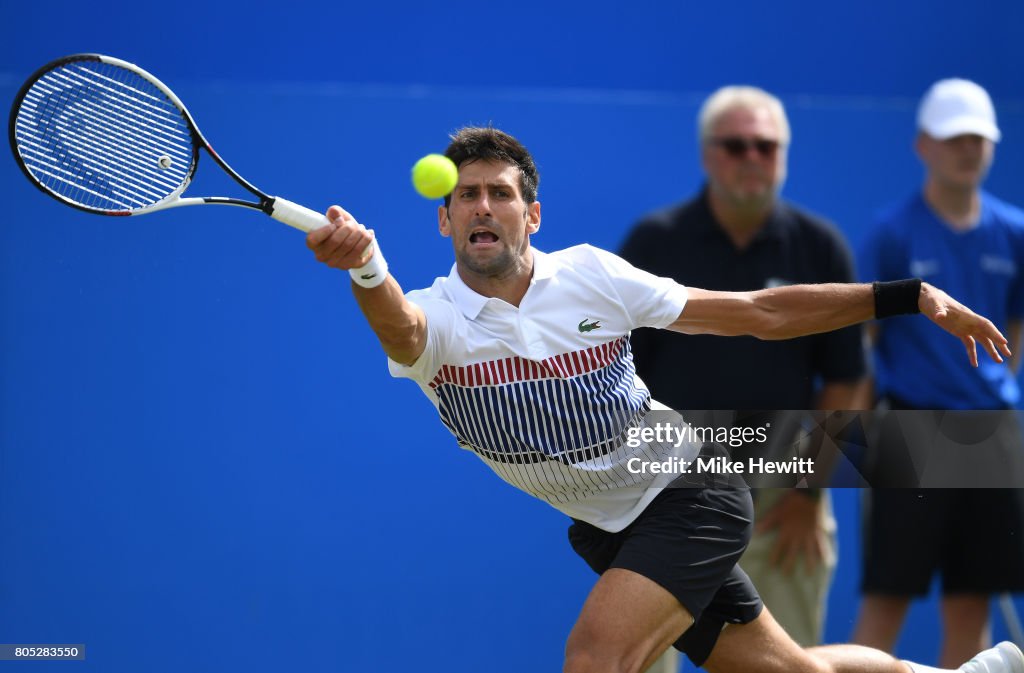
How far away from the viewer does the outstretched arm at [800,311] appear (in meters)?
3.74

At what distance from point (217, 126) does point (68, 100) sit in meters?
1.19

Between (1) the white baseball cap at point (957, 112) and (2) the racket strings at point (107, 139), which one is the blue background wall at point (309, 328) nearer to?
(1) the white baseball cap at point (957, 112)

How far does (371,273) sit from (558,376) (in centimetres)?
64

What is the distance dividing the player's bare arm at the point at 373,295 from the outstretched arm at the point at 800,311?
2.61 ft

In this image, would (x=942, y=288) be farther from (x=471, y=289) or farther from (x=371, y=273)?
(x=371, y=273)

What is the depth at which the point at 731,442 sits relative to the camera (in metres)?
4.41

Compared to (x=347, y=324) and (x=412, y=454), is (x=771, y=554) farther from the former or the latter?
(x=347, y=324)

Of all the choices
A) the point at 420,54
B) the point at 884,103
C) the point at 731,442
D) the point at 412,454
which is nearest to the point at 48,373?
the point at 412,454

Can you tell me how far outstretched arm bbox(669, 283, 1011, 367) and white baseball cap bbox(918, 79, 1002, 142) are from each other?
4.51ft

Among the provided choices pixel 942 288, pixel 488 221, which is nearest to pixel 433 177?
pixel 488 221

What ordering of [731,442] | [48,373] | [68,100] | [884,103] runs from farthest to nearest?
[884,103], [48,373], [731,442], [68,100]

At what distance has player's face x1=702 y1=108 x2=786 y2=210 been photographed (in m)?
4.74

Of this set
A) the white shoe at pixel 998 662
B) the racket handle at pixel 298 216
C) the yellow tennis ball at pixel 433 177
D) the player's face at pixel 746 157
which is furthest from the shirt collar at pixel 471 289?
the white shoe at pixel 998 662

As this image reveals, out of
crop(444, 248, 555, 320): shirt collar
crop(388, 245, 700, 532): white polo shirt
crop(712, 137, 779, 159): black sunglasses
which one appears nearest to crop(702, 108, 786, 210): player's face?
crop(712, 137, 779, 159): black sunglasses
